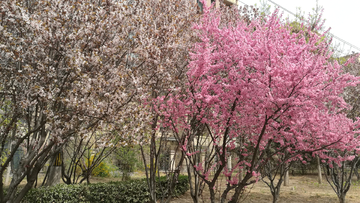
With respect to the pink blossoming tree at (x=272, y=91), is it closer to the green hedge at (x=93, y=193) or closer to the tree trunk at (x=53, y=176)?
the green hedge at (x=93, y=193)

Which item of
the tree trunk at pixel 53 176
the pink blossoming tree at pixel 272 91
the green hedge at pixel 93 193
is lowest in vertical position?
the green hedge at pixel 93 193

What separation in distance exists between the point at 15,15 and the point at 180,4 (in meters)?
5.02

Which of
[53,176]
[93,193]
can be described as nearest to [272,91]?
[93,193]

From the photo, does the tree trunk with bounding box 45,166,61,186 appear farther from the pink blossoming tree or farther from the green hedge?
the pink blossoming tree

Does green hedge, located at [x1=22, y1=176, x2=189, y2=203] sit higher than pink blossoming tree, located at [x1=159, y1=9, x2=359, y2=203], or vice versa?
pink blossoming tree, located at [x1=159, y1=9, x2=359, y2=203]

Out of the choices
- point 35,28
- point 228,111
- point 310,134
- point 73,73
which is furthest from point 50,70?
point 310,134

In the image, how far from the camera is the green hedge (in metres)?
7.73

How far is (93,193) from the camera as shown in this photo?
29.6 feet

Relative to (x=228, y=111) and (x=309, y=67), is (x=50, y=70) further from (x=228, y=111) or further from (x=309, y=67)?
(x=309, y=67)

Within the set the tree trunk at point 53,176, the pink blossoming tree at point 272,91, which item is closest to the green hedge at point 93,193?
the tree trunk at point 53,176

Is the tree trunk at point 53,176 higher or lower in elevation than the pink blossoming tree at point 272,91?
lower

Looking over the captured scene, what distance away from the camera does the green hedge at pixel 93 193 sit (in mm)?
7727

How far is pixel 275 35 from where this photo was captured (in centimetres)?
545

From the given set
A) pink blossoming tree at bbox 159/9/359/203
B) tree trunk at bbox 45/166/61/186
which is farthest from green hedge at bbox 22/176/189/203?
pink blossoming tree at bbox 159/9/359/203
